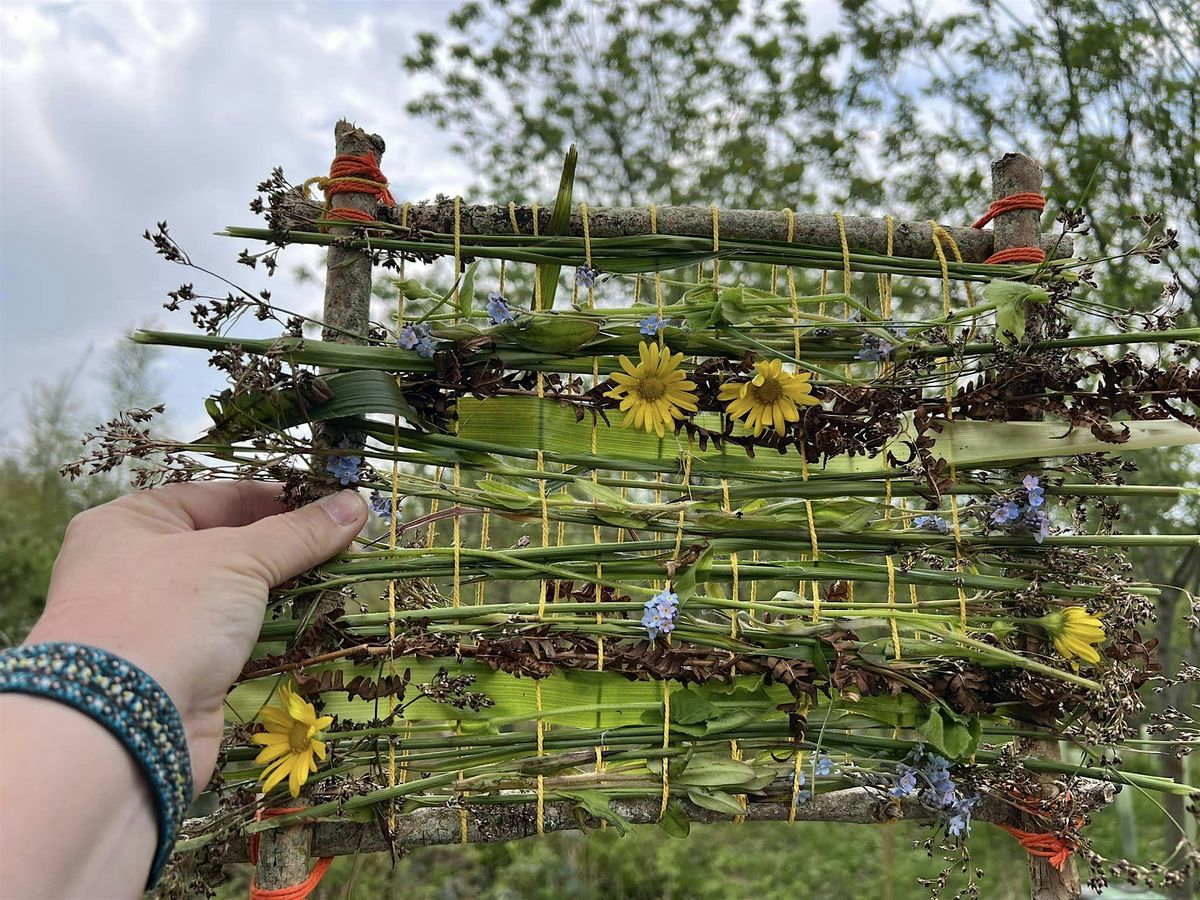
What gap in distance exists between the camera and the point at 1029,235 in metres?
1.32

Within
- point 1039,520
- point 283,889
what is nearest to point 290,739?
point 283,889

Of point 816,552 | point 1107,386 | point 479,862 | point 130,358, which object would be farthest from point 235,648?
point 130,358

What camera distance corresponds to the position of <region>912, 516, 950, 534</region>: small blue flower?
4.03ft

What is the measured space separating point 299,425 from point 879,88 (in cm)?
513

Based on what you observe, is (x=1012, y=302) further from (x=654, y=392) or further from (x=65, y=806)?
(x=65, y=806)

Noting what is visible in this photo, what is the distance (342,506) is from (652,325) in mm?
529

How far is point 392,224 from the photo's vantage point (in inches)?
48.1

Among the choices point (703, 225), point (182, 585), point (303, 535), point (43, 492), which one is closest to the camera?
point (182, 585)

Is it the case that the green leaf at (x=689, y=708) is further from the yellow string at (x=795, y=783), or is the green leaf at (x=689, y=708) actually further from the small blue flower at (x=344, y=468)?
the small blue flower at (x=344, y=468)

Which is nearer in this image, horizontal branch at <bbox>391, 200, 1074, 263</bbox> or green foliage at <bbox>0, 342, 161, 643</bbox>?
horizontal branch at <bbox>391, 200, 1074, 263</bbox>

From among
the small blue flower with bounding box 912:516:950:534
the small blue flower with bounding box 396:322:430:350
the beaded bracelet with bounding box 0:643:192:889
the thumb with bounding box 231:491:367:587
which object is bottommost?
the beaded bracelet with bounding box 0:643:192:889

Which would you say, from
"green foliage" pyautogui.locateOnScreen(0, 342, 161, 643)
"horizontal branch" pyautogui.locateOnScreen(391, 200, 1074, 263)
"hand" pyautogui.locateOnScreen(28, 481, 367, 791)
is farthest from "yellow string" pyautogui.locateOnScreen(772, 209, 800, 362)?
"green foliage" pyautogui.locateOnScreen(0, 342, 161, 643)

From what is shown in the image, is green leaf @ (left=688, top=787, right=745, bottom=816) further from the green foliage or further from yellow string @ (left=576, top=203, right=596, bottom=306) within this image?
the green foliage

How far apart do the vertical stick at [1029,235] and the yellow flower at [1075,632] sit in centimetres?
20
